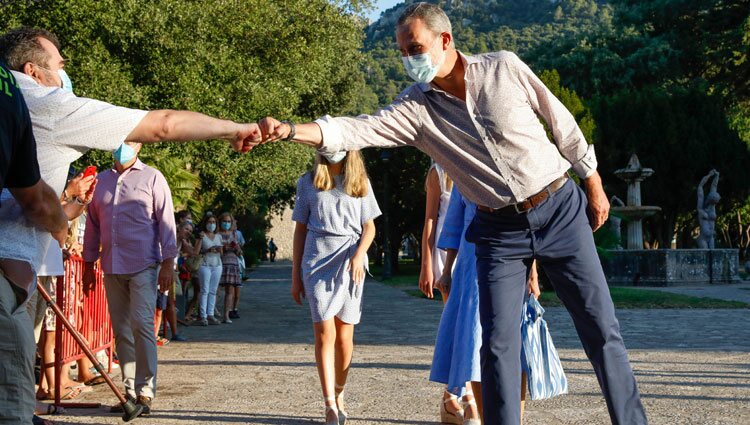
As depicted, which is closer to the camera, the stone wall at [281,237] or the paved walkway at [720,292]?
the paved walkway at [720,292]

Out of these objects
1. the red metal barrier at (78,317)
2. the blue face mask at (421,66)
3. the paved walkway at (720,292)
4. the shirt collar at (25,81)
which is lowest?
the paved walkway at (720,292)

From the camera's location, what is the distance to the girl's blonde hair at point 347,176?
263 inches

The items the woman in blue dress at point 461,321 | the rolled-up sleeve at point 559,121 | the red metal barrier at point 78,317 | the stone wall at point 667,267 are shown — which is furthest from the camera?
the stone wall at point 667,267

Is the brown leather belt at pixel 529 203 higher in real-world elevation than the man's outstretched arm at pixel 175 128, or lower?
lower

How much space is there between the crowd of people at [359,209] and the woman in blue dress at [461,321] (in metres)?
0.01

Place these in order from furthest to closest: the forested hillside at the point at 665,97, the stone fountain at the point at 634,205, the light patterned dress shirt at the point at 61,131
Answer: the forested hillside at the point at 665,97
the stone fountain at the point at 634,205
the light patterned dress shirt at the point at 61,131

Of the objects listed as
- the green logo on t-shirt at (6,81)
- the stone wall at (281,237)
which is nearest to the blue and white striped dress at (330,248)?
the green logo on t-shirt at (6,81)

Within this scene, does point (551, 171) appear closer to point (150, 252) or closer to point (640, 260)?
point (150, 252)

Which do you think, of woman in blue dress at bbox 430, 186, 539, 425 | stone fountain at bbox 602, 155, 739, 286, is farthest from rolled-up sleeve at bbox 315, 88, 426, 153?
stone fountain at bbox 602, 155, 739, 286

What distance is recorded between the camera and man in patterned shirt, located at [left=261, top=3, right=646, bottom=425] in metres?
4.33

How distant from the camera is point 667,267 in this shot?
96.2 feet

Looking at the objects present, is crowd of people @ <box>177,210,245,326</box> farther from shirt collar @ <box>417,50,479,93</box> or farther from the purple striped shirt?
shirt collar @ <box>417,50,479,93</box>

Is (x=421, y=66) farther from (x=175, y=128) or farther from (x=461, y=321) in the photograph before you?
(x=461, y=321)

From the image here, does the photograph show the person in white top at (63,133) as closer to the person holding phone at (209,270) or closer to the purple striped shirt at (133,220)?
the purple striped shirt at (133,220)
